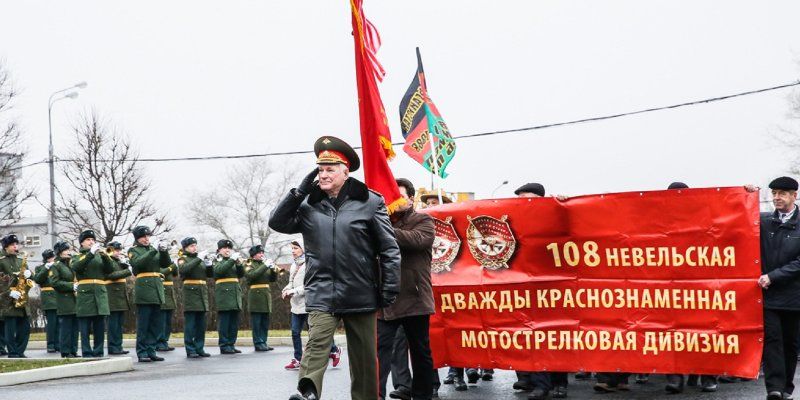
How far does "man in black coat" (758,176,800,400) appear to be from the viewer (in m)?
9.12

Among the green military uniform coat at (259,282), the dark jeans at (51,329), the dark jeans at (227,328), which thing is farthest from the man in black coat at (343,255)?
the dark jeans at (51,329)

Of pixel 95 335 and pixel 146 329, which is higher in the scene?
pixel 146 329

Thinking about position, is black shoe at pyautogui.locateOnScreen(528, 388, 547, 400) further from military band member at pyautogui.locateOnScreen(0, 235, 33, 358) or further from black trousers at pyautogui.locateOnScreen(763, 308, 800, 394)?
military band member at pyautogui.locateOnScreen(0, 235, 33, 358)

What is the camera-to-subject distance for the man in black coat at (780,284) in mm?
9125

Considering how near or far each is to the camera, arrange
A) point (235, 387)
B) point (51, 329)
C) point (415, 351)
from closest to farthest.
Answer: point (415, 351) < point (235, 387) < point (51, 329)

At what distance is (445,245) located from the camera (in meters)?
10.6

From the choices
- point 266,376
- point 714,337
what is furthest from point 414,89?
point 714,337

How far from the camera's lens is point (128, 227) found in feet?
120

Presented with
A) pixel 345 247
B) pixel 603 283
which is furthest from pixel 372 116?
pixel 603 283

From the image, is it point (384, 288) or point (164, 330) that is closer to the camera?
point (384, 288)

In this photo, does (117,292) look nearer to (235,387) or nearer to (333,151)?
(235,387)

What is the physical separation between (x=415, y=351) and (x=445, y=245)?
1.80 metres

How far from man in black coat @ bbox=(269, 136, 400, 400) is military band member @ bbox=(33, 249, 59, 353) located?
14126mm

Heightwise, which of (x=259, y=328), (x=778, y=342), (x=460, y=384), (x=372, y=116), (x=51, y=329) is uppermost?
(x=372, y=116)
